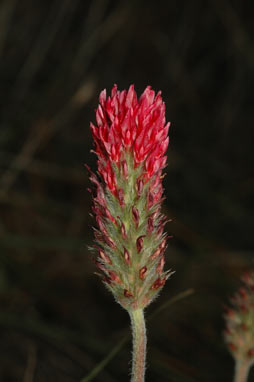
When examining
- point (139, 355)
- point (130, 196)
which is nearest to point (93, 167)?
point (130, 196)

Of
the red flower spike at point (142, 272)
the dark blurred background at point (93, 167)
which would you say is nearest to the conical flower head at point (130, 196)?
the red flower spike at point (142, 272)

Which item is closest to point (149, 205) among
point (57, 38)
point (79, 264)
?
point (79, 264)

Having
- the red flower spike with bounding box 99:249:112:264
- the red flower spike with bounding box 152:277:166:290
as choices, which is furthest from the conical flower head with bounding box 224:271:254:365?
the red flower spike with bounding box 99:249:112:264

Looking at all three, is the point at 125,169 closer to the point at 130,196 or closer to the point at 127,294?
the point at 130,196

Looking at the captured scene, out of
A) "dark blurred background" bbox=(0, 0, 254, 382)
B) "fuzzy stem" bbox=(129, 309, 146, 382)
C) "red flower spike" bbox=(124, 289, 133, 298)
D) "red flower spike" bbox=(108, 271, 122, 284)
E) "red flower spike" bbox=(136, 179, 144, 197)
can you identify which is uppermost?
"dark blurred background" bbox=(0, 0, 254, 382)

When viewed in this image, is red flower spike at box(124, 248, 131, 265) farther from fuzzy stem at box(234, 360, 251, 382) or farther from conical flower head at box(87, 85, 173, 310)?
fuzzy stem at box(234, 360, 251, 382)

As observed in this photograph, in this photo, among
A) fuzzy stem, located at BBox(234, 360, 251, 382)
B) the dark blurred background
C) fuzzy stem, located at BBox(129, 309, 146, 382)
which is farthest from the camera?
the dark blurred background
